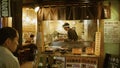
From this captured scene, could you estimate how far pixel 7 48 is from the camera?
3652 millimetres

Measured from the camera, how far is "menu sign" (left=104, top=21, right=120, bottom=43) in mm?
9617

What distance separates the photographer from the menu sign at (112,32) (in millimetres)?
9617

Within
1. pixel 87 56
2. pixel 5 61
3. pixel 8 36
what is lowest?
pixel 87 56

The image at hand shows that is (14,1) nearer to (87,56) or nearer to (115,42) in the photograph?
(87,56)

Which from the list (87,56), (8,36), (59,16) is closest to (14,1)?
(59,16)

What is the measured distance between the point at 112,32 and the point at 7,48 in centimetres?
666

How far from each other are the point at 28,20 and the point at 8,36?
8.75 meters

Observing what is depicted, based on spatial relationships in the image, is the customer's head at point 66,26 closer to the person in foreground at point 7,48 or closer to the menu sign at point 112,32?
the menu sign at point 112,32

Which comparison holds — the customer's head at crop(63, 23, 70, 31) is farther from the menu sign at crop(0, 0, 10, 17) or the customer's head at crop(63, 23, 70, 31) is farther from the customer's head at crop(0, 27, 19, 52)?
the customer's head at crop(0, 27, 19, 52)

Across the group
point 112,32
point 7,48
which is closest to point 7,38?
point 7,48

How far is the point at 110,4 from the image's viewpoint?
31.7 ft

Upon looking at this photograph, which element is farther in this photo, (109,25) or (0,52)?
(109,25)

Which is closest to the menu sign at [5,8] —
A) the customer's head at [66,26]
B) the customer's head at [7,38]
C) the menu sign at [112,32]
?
the menu sign at [112,32]

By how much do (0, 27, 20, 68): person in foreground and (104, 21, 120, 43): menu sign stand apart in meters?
6.45
